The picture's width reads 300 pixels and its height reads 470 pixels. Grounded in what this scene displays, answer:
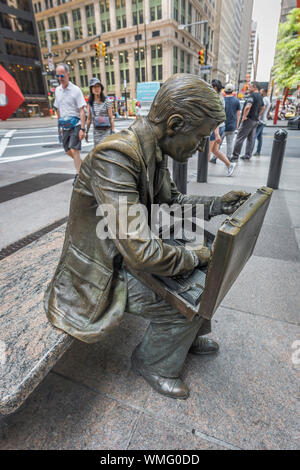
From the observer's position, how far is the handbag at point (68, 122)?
5504 mm

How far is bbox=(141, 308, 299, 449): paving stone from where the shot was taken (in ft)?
4.93

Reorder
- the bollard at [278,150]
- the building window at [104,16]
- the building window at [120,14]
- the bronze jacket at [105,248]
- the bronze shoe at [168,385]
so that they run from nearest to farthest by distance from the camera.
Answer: the bronze jacket at [105,248], the bronze shoe at [168,385], the bollard at [278,150], the building window at [120,14], the building window at [104,16]

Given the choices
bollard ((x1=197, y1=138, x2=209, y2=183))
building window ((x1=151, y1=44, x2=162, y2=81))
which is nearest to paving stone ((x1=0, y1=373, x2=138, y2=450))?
bollard ((x1=197, y1=138, x2=209, y2=183))

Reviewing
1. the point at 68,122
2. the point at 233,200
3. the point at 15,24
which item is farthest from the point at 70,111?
the point at 15,24

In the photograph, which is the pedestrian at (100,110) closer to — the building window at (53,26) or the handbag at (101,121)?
the handbag at (101,121)

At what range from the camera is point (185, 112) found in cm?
125

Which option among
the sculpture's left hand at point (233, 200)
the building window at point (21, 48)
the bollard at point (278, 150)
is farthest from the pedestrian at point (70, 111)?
the building window at point (21, 48)

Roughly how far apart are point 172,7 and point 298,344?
197ft

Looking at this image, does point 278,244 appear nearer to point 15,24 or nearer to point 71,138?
point 71,138

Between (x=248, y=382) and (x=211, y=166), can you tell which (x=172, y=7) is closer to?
(x=211, y=166)

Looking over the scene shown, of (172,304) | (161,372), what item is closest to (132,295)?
(172,304)

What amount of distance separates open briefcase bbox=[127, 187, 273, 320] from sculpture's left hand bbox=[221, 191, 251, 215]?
0.32 metres

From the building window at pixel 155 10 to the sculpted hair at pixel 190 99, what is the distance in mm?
59534

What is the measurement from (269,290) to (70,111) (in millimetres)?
4928
